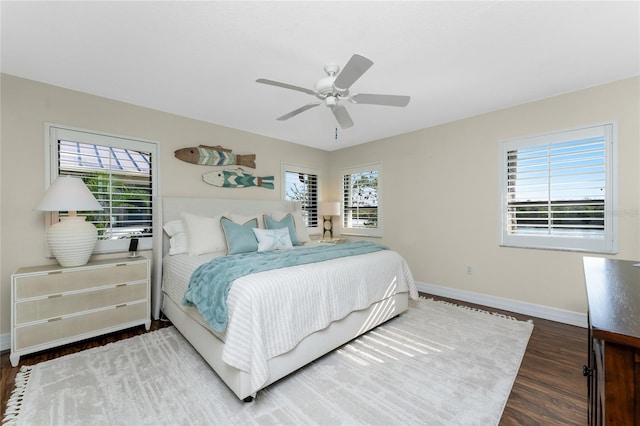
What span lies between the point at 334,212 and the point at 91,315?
3679 millimetres

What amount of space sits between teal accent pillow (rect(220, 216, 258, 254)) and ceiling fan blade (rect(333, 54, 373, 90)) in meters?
1.99

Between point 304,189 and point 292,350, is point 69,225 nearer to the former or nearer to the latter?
point 292,350

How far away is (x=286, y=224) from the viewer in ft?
12.7

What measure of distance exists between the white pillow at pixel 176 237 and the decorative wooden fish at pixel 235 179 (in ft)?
2.75

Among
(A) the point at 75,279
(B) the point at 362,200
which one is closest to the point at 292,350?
(A) the point at 75,279

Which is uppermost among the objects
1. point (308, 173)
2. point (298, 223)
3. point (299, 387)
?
point (308, 173)

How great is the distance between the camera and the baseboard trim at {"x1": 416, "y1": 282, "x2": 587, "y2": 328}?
2.94m

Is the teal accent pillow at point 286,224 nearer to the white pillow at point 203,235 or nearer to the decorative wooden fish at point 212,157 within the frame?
the white pillow at point 203,235

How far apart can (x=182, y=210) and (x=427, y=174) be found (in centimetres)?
352

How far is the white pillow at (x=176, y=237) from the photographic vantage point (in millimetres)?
3174

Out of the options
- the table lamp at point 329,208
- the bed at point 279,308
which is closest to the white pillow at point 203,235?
the bed at point 279,308

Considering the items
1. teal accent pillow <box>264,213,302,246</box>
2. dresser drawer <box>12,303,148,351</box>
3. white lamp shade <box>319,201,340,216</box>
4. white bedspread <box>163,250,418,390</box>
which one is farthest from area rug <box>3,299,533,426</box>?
white lamp shade <box>319,201,340,216</box>

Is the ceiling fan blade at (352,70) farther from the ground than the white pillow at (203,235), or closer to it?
farther from the ground

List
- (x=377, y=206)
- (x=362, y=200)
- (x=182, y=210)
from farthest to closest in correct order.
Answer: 1. (x=362, y=200)
2. (x=377, y=206)
3. (x=182, y=210)
